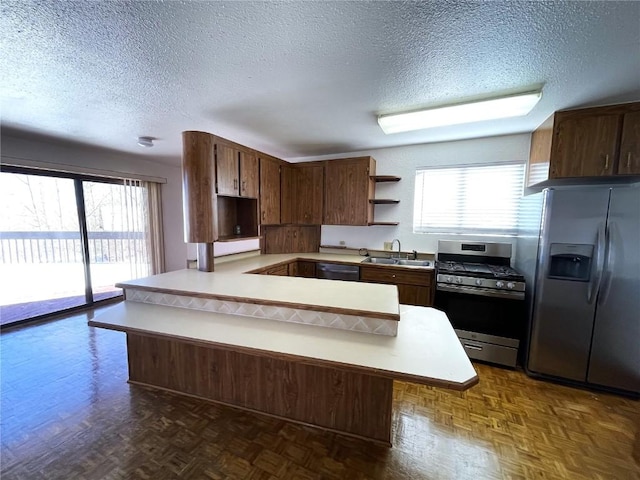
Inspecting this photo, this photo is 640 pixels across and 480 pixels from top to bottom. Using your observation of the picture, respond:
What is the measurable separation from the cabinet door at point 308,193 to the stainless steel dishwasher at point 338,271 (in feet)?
2.30

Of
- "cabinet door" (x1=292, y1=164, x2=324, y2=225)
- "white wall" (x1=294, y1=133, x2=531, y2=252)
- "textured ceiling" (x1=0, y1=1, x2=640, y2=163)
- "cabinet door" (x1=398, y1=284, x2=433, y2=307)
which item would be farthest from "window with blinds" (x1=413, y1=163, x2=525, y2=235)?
"cabinet door" (x1=292, y1=164, x2=324, y2=225)

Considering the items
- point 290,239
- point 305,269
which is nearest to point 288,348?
point 305,269

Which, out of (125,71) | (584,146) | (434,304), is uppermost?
(125,71)

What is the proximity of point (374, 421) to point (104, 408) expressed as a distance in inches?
82.4

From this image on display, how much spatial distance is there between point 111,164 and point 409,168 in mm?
4667

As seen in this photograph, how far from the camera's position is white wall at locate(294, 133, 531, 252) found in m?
3.21

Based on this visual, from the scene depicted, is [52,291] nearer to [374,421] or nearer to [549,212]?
[374,421]

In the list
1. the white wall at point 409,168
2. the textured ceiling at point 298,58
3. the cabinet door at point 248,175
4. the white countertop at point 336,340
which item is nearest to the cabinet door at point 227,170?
the cabinet door at point 248,175

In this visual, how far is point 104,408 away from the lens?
204cm

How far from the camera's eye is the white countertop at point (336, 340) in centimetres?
124

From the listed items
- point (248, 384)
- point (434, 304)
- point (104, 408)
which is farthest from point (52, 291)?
point (434, 304)

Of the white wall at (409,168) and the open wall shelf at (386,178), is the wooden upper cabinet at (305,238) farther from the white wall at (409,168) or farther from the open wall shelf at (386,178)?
the open wall shelf at (386,178)

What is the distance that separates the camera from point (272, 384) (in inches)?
77.5

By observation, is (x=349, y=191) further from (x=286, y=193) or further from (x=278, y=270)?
(x=278, y=270)
